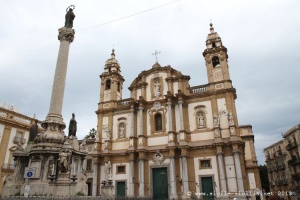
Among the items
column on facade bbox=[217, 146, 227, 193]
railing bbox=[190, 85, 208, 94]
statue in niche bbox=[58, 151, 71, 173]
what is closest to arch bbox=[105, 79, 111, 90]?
railing bbox=[190, 85, 208, 94]

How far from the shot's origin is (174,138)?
75.1ft

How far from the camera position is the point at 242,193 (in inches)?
757

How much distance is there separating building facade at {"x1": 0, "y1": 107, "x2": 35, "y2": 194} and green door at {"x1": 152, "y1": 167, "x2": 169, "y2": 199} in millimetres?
13910

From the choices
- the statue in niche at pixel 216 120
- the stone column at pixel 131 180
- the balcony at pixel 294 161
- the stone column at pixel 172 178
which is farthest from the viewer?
the balcony at pixel 294 161

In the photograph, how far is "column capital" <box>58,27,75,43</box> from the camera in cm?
1474

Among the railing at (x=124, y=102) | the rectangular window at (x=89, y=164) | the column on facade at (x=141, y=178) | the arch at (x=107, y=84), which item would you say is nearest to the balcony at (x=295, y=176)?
the column on facade at (x=141, y=178)

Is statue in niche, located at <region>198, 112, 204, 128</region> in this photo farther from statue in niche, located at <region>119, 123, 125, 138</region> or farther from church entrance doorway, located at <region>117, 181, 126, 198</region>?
church entrance doorway, located at <region>117, 181, 126, 198</region>

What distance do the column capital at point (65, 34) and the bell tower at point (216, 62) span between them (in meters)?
14.3

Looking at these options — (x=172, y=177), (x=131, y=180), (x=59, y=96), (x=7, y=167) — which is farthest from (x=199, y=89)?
(x=7, y=167)

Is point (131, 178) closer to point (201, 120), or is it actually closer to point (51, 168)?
point (201, 120)

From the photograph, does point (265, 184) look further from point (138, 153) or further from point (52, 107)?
point (52, 107)

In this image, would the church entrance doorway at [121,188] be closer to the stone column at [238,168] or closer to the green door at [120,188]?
the green door at [120,188]

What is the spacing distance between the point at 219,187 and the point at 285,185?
2911cm

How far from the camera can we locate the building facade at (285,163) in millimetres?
37531
